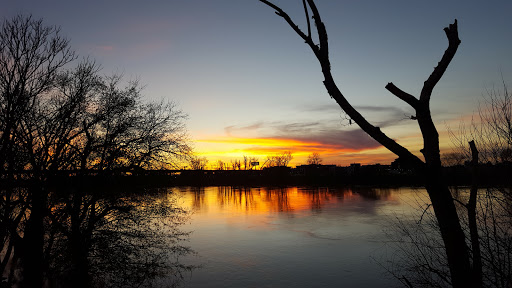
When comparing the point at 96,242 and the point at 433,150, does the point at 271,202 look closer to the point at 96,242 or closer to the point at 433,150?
the point at 96,242

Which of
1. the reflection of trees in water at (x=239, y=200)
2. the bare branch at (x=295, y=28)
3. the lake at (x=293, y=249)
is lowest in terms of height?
the lake at (x=293, y=249)

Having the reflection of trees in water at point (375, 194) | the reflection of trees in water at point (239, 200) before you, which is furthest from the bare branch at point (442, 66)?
the reflection of trees in water at point (375, 194)

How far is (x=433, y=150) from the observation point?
4.41 metres

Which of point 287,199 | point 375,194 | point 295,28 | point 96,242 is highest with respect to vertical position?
point 295,28

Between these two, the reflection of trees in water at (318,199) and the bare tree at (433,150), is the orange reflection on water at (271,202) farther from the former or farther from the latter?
the bare tree at (433,150)

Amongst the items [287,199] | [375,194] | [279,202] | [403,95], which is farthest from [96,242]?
[375,194]

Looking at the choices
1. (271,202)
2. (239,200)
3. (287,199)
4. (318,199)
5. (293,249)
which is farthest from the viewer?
(239,200)

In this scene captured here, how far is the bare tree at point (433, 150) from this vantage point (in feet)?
14.1

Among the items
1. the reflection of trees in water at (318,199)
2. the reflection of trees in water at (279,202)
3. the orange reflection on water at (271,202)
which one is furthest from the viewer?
the reflection of trees in water at (279,202)

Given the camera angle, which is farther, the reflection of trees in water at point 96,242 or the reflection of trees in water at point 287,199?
A: the reflection of trees in water at point 287,199

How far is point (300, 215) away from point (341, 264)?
24.0 meters

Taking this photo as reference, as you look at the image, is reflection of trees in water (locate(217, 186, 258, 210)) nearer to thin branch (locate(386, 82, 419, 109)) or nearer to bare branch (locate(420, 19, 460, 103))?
thin branch (locate(386, 82, 419, 109))

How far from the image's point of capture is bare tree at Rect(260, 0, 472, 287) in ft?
14.1

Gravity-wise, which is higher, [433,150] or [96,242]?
[433,150]
